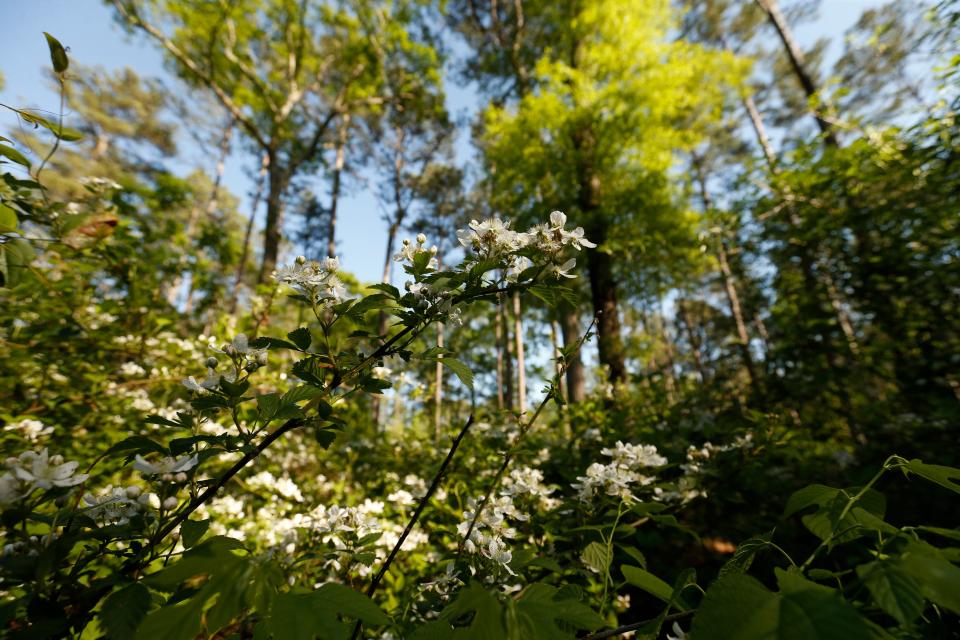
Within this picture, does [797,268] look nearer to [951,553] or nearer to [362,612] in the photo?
[951,553]

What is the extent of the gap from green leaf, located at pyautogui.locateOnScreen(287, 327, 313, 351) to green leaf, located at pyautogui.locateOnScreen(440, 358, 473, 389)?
0.32 meters

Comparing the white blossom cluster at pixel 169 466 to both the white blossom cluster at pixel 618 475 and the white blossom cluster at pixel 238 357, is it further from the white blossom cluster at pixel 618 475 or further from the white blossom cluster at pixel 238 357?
the white blossom cluster at pixel 618 475

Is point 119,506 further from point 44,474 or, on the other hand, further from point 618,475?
point 618,475

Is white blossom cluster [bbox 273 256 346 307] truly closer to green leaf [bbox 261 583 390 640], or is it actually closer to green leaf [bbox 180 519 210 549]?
green leaf [bbox 180 519 210 549]

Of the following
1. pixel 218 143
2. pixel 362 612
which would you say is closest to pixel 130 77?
pixel 218 143

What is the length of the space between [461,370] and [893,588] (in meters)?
0.72

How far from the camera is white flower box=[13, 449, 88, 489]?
2.25ft

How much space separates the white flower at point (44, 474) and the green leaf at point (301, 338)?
16.0 inches

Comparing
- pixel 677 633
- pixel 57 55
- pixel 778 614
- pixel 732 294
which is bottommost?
pixel 677 633

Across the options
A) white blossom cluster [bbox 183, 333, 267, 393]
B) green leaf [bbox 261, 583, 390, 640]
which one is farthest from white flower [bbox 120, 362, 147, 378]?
green leaf [bbox 261, 583, 390, 640]

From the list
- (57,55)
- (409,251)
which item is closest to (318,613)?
(409,251)

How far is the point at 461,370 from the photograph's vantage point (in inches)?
36.1

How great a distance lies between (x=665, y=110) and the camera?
6.07 m

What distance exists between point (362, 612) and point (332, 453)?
3243 millimetres
